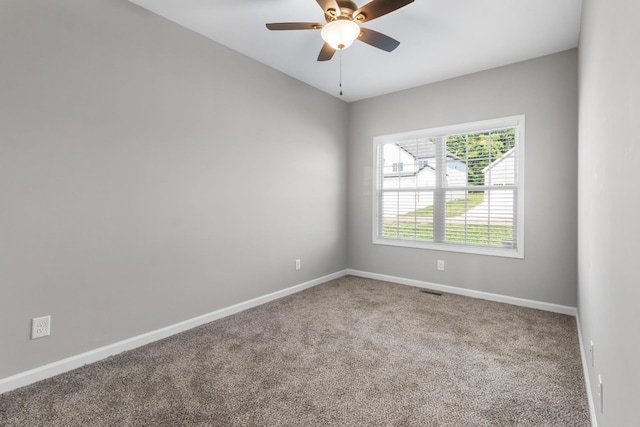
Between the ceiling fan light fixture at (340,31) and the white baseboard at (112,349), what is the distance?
258 centimetres

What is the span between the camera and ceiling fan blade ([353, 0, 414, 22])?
1.96m

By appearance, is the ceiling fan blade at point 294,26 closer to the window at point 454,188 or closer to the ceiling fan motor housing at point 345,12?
the ceiling fan motor housing at point 345,12

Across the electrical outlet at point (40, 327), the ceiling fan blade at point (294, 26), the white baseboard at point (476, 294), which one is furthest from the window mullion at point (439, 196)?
the electrical outlet at point (40, 327)

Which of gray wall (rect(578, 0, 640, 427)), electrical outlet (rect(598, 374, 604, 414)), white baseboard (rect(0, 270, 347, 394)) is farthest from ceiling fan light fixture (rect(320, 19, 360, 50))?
white baseboard (rect(0, 270, 347, 394))

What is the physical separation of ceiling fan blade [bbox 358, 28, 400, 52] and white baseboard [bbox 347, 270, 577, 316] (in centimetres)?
285

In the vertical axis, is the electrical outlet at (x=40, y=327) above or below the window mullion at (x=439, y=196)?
below

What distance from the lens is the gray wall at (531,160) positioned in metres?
3.11

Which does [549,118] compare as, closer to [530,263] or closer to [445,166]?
[445,166]

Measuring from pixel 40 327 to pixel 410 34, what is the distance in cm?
364

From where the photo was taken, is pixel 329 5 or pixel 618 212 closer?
pixel 618 212

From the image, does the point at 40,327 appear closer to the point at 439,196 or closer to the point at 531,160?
the point at 439,196

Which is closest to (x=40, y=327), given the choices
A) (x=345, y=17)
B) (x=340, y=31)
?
(x=340, y=31)

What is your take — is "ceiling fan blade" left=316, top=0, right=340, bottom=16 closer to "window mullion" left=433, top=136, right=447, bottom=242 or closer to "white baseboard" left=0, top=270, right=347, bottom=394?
"window mullion" left=433, top=136, right=447, bottom=242

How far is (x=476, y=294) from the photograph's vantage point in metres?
3.67
